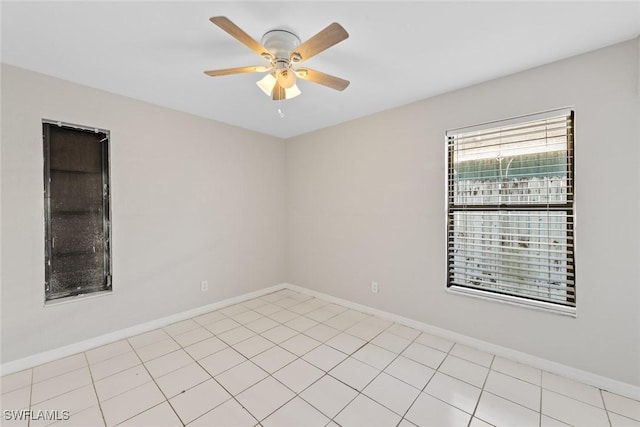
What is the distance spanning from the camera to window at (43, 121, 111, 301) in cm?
230

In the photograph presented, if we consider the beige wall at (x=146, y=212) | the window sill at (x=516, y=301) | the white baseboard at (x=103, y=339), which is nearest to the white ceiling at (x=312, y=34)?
the beige wall at (x=146, y=212)

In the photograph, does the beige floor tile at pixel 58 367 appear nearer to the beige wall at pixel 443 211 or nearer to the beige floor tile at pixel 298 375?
the beige floor tile at pixel 298 375

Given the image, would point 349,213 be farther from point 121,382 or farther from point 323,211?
point 121,382

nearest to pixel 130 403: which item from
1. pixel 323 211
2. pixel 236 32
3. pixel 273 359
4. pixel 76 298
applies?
pixel 273 359

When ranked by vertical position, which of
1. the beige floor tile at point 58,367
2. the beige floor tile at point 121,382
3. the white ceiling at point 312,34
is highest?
the white ceiling at point 312,34

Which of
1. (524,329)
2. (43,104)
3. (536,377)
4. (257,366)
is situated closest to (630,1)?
(524,329)

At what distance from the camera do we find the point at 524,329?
222cm

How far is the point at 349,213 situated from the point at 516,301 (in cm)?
193

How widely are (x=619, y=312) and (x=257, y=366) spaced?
275 centimetres

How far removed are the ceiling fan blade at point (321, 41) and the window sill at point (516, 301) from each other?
241cm

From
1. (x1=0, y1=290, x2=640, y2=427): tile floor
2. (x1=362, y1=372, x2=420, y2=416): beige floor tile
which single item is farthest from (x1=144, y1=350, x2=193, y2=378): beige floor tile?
(x1=362, y1=372, x2=420, y2=416): beige floor tile

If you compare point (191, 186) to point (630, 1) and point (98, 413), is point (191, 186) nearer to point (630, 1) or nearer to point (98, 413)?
point (98, 413)

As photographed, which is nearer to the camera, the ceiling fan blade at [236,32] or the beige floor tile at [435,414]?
the ceiling fan blade at [236,32]

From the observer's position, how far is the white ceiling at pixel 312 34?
154cm
